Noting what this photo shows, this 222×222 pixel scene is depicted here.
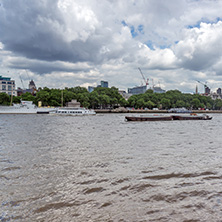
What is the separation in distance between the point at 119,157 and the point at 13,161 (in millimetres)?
5955

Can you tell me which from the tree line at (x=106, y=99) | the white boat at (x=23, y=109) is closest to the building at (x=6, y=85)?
the tree line at (x=106, y=99)

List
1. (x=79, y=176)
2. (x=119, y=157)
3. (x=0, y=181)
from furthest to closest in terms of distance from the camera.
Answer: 1. (x=119, y=157)
2. (x=79, y=176)
3. (x=0, y=181)

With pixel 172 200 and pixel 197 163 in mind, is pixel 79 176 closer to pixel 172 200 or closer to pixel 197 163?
pixel 172 200

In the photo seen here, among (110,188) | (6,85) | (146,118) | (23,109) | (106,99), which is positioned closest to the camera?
(110,188)

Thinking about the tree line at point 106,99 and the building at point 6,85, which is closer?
the tree line at point 106,99

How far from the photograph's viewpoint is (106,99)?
137375 millimetres

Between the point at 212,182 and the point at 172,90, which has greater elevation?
the point at 172,90

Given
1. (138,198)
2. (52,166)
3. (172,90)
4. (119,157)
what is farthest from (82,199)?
(172,90)

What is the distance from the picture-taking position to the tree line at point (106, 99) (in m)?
124

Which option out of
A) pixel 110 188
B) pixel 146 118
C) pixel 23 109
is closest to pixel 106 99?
pixel 23 109

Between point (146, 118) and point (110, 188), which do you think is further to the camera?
point (146, 118)

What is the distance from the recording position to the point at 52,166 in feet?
35.8

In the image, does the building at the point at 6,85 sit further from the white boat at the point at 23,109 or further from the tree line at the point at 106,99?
the white boat at the point at 23,109

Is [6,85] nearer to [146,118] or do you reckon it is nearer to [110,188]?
[146,118]
